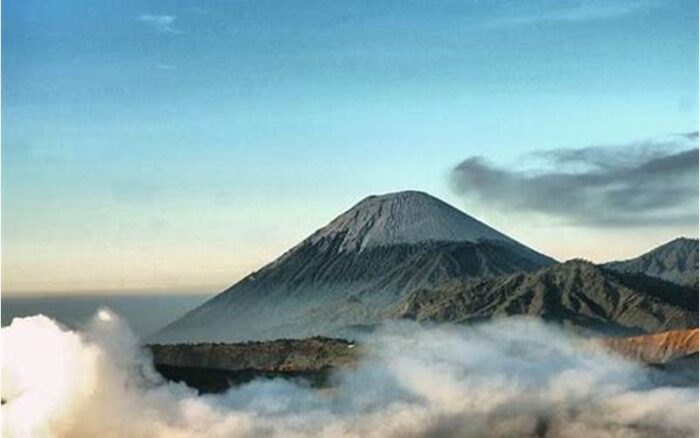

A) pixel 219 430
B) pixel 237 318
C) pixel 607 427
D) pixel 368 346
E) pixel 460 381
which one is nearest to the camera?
pixel 219 430

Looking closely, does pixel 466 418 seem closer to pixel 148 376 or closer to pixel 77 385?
pixel 148 376

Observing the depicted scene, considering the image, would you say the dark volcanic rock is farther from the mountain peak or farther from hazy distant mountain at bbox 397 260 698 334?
hazy distant mountain at bbox 397 260 698 334

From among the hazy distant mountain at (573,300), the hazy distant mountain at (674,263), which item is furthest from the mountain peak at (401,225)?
the hazy distant mountain at (674,263)

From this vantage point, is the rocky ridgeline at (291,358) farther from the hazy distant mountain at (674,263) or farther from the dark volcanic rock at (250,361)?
the hazy distant mountain at (674,263)

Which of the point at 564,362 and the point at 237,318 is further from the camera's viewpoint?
the point at 237,318

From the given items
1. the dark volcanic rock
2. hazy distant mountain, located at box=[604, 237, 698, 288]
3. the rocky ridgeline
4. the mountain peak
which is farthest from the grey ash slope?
the rocky ridgeline

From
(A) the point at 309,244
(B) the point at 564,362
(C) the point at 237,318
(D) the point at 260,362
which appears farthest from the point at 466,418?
(A) the point at 309,244
